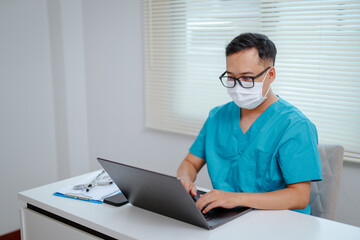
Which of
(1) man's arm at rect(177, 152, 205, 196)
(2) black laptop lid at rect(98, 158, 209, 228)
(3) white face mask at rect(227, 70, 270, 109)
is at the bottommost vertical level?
(1) man's arm at rect(177, 152, 205, 196)

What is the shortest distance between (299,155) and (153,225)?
593 millimetres

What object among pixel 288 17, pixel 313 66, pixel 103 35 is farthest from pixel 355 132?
pixel 103 35

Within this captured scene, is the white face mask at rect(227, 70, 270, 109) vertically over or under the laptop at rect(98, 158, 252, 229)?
over

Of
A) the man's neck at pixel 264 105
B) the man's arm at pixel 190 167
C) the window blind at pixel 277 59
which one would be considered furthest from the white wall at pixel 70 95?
the man's neck at pixel 264 105

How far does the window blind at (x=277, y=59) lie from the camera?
6.43 feet

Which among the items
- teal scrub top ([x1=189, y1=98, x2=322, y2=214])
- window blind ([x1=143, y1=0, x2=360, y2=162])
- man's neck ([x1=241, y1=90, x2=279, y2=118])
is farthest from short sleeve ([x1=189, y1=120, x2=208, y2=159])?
window blind ([x1=143, y1=0, x2=360, y2=162])

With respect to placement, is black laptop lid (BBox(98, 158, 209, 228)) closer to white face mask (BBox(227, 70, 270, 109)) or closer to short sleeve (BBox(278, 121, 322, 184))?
short sleeve (BBox(278, 121, 322, 184))

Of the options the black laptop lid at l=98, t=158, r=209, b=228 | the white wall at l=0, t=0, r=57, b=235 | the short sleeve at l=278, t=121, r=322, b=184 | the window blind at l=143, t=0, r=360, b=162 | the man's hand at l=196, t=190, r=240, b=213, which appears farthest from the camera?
the white wall at l=0, t=0, r=57, b=235

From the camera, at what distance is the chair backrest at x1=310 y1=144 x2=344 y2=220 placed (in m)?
1.55

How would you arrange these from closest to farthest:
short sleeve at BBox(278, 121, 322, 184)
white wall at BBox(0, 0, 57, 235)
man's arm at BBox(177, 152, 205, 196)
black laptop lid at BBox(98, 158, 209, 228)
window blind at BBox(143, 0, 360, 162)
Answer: black laptop lid at BBox(98, 158, 209, 228)
short sleeve at BBox(278, 121, 322, 184)
man's arm at BBox(177, 152, 205, 196)
window blind at BBox(143, 0, 360, 162)
white wall at BBox(0, 0, 57, 235)

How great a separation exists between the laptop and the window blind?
976 millimetres

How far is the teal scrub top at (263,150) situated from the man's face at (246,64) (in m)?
0.17

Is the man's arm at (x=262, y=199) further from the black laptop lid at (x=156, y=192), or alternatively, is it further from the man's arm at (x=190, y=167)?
the man's arm at (x=190, y=167)

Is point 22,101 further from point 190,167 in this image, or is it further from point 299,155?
point 299,155
